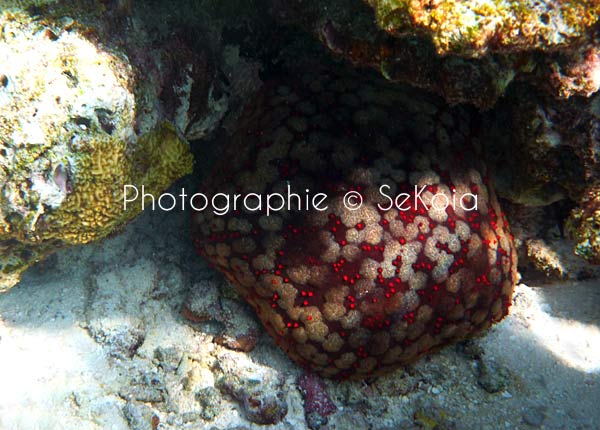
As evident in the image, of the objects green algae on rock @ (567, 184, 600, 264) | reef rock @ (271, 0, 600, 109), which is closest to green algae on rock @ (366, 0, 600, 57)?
reef rock @ (271, 0, 600, 109)

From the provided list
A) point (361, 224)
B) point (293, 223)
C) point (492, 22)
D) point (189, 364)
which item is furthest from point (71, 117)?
point (492, 22)

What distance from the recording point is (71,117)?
311 centimetres

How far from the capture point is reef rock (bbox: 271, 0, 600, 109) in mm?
2330

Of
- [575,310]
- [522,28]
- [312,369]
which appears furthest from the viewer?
[575,310]

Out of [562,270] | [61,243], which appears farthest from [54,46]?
[562,270]

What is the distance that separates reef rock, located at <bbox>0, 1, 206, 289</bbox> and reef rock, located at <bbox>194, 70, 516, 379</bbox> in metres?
1.03

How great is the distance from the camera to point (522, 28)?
237cm

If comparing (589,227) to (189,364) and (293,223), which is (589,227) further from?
(189,364)

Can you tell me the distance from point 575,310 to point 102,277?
17.2ft

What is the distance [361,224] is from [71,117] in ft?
8.00

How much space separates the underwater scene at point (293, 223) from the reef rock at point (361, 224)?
2 centimetres

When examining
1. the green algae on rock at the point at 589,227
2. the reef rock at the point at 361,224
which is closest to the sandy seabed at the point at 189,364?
the reef rock at the point at 361,224

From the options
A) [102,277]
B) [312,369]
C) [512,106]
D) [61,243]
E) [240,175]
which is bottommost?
[312,369]

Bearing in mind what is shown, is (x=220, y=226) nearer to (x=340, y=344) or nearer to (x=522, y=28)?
(x=340, y=344)
